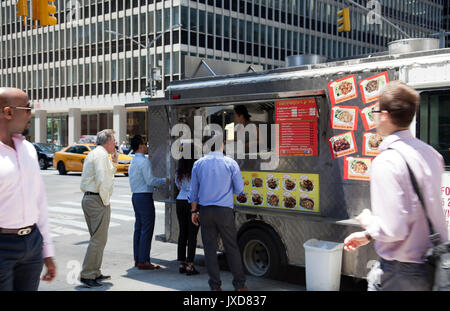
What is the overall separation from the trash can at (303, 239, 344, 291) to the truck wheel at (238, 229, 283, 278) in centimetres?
70

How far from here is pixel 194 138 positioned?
820 cm

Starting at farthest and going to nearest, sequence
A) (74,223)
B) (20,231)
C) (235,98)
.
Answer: (74,223) < (235,98) < (20,231)

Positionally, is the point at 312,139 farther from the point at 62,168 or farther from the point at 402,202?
the point at 62,168

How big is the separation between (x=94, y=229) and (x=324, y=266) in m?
2.95

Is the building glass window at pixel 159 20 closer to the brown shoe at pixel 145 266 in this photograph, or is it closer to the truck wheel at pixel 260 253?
the brown shoe at pixel 145 266

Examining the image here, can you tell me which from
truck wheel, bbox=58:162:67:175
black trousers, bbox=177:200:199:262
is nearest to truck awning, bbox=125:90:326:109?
black trousers, bbox=177:200:199:262

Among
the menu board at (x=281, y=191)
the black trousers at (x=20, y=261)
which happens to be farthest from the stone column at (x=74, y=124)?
the black trousers at (x=20, y=261)

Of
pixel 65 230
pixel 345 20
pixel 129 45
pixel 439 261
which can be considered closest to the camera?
pixel 439 261

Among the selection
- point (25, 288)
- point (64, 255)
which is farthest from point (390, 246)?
point (64, 255)

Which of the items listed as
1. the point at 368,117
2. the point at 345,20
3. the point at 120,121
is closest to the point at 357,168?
the point at 368,117

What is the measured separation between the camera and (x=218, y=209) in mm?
6008

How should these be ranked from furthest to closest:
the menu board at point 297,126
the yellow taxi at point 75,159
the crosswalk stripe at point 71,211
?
the yellow taxi at point 75,159 → the crosswalk stripe at point 71,211 → the menu board at point 297,126

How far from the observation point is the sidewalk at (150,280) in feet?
21.6

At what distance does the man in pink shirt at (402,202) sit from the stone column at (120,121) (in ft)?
154
